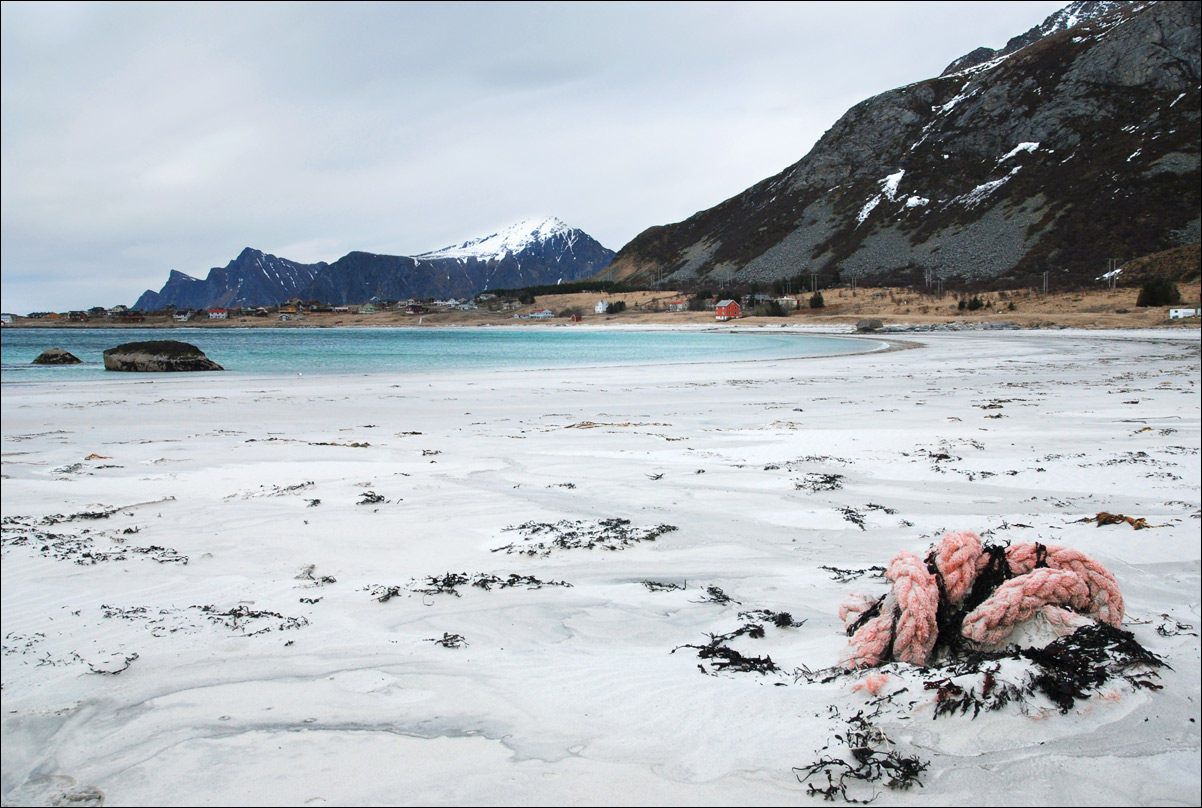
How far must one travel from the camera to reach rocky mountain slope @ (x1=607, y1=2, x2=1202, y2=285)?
87625mm

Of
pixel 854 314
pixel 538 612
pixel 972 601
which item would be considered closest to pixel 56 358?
pixel 538 612

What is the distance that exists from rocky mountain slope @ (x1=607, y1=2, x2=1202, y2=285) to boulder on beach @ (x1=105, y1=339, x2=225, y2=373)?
8481 centimetres

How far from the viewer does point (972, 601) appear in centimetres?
286

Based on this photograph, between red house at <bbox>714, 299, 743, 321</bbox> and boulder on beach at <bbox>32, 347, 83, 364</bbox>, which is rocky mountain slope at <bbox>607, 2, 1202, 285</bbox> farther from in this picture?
boulder on beach at <bbox>32, 347, 83, 364</bbox>

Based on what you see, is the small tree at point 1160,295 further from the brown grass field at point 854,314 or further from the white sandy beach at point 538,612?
the white sandy beach at point 538,612

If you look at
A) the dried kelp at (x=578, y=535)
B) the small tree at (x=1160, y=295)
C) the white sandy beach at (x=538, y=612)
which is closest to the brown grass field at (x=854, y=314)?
the small tree at (x=1160, y=295)

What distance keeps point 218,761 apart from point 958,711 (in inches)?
98.4

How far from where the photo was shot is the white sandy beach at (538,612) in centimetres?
210

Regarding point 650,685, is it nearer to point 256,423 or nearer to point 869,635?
point 869,635

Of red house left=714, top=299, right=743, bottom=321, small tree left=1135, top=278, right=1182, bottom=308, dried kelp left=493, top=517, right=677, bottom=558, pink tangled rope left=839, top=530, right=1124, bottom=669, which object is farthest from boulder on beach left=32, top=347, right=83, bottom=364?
small tree left=1135, top=278, right=1182, bottom=308

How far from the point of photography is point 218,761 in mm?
2182

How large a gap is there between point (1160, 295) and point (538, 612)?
187 feet

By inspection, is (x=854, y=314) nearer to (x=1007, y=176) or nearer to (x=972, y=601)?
(x=972, y=601)

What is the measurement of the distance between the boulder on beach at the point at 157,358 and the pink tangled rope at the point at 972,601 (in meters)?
25.1
